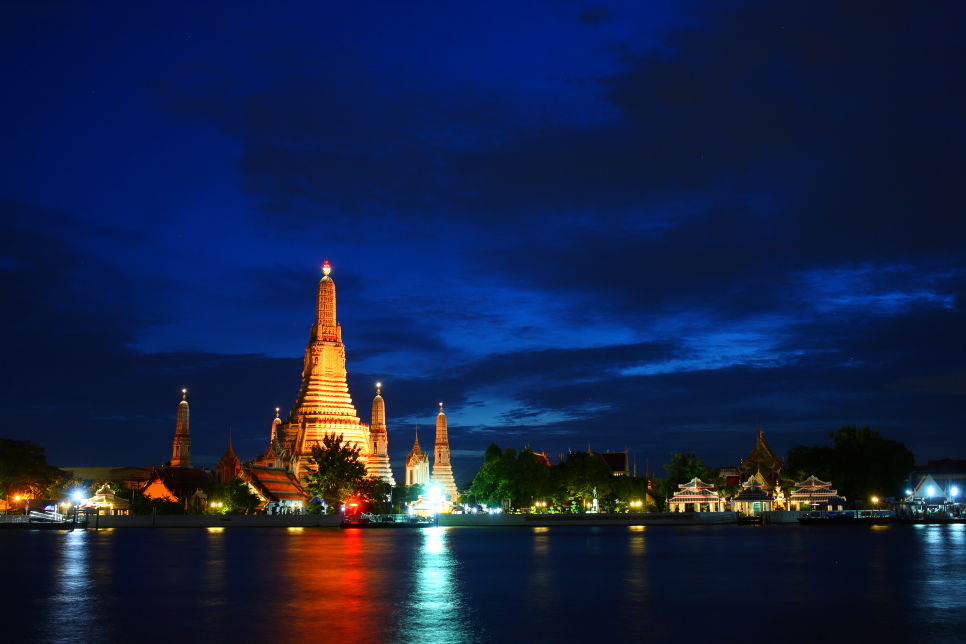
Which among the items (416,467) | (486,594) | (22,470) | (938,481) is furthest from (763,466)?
(486,594)

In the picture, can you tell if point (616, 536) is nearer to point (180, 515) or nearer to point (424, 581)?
point (424, 581)

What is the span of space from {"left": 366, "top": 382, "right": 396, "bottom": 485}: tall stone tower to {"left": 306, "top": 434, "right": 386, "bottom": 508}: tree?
58.7 feet

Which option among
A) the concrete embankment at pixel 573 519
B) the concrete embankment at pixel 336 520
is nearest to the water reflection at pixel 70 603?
the concrete embankment at pixel 336 520

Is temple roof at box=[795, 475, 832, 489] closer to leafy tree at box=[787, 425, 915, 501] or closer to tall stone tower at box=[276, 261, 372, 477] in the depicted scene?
leafy tree at box=[787, 425, 915, 501]

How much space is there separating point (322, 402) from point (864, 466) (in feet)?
179

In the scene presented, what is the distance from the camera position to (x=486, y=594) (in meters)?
26.2

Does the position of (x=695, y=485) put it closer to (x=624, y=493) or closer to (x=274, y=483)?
(x=624, y=493)

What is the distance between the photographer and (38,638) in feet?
63.3

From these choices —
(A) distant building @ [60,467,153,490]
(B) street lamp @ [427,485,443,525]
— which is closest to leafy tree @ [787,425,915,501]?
(B) street lamp @ [427,485,443,525]

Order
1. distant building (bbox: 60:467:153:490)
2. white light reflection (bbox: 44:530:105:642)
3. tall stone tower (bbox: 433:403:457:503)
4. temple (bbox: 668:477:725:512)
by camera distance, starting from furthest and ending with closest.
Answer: distant building (bbox: 60:467:153:490), tall stone tower (bbox: 433:403:457:503), temple (bbox: 668:477:725:512), white light reflection (bbox: 44:530:105:642)

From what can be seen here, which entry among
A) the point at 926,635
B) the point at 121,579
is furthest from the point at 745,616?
the point at 121,579

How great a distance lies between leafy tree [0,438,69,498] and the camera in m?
83.2

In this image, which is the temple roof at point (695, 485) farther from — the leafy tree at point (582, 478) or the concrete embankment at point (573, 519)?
the leafy tree at point (582, 478)

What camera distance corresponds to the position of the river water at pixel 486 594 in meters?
19.9
